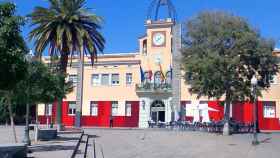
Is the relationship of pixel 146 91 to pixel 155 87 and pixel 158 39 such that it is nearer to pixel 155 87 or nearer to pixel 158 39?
pixel 155 87

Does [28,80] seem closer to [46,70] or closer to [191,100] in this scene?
[46,70]

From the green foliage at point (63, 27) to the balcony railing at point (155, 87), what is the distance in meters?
24.7

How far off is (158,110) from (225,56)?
2575 cm

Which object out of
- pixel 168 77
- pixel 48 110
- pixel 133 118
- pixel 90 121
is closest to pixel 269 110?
pixel 168 77

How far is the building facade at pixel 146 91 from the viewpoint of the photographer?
2422 inches

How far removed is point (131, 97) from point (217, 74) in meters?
27.8

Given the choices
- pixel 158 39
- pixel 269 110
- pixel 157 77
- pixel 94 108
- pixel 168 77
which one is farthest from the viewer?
pixel 94 108

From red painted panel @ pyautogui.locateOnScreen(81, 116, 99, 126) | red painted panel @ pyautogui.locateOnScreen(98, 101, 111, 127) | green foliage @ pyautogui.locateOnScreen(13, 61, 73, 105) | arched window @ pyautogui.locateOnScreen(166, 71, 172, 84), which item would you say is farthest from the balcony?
green foliage @ pyautogui.locateOnScreen(13, 61, 73, 105)

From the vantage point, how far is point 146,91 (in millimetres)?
64562

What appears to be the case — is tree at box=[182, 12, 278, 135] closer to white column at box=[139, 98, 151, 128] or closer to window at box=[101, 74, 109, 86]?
white column at box=[139, 98, 151, 128]

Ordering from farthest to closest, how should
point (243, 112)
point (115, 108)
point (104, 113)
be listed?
1. point (104, 113)
2. point (115, 108)
3. point (243, 112)

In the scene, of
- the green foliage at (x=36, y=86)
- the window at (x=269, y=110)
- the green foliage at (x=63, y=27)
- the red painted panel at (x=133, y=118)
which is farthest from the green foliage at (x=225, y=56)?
the red painted panel at (x=133, y=118)

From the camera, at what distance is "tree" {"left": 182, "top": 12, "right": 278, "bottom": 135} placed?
130ft

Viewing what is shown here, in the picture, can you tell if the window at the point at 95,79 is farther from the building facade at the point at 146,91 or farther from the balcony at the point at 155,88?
the balcony at the point at 155,88
